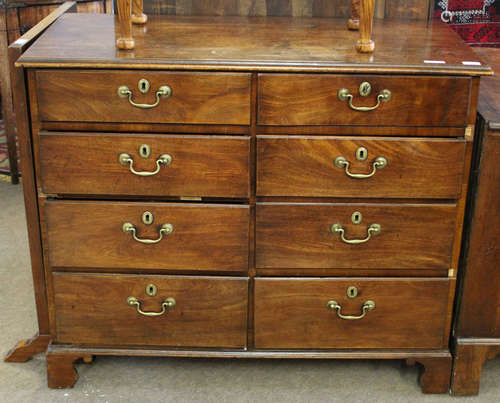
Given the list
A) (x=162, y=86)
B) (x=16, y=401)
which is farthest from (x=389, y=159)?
(x=16, y=401)

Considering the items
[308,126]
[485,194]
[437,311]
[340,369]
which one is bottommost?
[340,369]

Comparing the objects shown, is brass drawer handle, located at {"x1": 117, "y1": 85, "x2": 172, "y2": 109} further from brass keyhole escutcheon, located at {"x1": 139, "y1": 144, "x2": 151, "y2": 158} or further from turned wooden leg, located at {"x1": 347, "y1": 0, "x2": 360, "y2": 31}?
turned wooden leg, located at {"x1": 347, "y1": 0, "x2": 360, "y2": 31}

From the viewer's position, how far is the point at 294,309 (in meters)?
2.05

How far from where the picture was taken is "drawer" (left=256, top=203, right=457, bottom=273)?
1947 millimetres

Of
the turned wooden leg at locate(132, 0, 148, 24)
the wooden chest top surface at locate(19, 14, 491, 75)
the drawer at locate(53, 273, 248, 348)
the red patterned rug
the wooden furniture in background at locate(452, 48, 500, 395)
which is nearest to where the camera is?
the wooden chest top surface at locate(19, 14, 491, 75)

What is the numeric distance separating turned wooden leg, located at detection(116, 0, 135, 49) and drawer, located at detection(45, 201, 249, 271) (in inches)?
16.1

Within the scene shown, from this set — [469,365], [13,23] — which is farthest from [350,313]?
[13,23]

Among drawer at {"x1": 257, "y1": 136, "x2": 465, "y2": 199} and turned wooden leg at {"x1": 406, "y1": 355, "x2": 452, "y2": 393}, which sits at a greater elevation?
drawer at {"x1": 257, "y1": 136, "x2": 465, "y2": 199}

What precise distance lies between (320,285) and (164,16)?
987 millimetres

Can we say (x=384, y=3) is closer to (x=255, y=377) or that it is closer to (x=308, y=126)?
(x=308, y=126)

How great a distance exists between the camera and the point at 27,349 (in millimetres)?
2236

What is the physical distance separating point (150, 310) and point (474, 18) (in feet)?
5.77

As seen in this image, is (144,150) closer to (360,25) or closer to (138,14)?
(138,14)

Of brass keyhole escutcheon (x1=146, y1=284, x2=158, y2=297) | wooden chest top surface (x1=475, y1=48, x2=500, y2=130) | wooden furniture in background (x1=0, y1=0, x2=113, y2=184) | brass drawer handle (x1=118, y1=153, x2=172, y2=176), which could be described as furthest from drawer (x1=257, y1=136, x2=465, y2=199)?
wooden furniture in background (x1=0, y1=0, x2=113, y2=184)
